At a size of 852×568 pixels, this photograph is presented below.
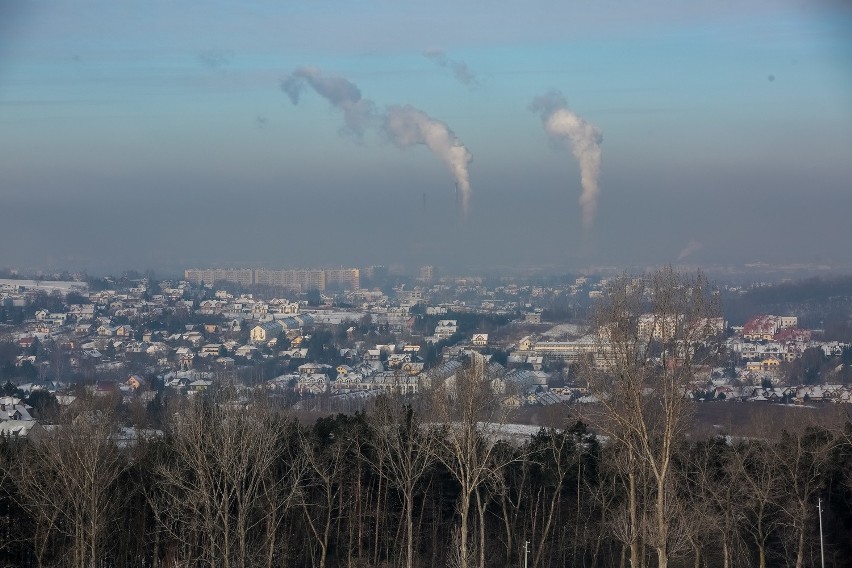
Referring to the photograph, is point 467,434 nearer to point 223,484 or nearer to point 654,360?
point 654,360

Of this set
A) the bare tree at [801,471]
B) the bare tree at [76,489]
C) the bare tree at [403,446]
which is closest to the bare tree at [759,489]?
the bare tree at [801,471]

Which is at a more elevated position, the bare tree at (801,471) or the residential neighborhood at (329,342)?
the bare tree at (801,471)

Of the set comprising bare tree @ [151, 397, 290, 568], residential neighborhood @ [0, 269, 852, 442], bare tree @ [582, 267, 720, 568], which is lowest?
residential neighborhood @ [0, 269, 852, 442]

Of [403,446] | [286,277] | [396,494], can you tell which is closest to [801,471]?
[403,446]

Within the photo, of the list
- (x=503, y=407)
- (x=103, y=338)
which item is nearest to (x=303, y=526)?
(x=503, y=407)

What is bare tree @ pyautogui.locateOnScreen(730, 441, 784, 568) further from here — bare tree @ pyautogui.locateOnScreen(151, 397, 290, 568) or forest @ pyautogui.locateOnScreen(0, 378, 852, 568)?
bare tree @ pyautogui.locateOnScreen(151, 397, 290, 568)

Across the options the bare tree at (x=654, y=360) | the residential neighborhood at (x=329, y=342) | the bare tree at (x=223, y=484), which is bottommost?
the residential neighborhood at (x=329, y=342)

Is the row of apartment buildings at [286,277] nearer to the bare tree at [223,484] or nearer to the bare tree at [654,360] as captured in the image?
the bare tree at [223,484]

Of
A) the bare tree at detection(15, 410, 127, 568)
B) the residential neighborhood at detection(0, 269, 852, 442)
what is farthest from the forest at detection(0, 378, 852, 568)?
the residential neighborhood at detection(0, 269, 852, 442)
